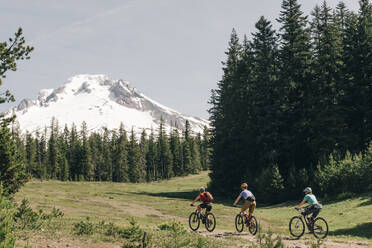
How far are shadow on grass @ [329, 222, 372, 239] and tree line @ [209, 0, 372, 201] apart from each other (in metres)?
17.0

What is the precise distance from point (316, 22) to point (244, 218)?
41294 mm

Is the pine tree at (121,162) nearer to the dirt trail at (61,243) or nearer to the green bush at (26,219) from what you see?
the green bush at (26,219)

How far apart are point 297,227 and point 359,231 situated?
6498 mm

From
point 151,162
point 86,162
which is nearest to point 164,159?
point 151,162

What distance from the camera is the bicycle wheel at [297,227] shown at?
1750cm

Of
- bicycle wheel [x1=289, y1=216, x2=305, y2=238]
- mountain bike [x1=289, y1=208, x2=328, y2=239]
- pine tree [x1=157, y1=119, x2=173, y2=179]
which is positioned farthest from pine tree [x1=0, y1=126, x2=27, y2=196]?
pine tree [x1=157, y1=119, x2=173, y2=179]

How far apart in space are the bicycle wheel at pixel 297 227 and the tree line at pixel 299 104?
Answer: 23340 mm

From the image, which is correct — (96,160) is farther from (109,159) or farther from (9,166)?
(9,166)

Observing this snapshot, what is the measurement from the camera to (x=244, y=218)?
19.2 meters

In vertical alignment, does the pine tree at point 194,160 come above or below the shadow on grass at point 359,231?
above

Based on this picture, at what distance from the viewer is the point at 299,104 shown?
154ft

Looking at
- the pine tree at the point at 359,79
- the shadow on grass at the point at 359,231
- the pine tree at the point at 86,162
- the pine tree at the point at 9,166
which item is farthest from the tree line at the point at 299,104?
the pine tree at the point at 86,162

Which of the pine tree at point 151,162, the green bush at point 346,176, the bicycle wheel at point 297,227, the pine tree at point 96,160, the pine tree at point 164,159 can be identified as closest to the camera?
the bicycle wheel at point 297,227

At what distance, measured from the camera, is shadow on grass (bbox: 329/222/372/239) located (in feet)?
66.8
